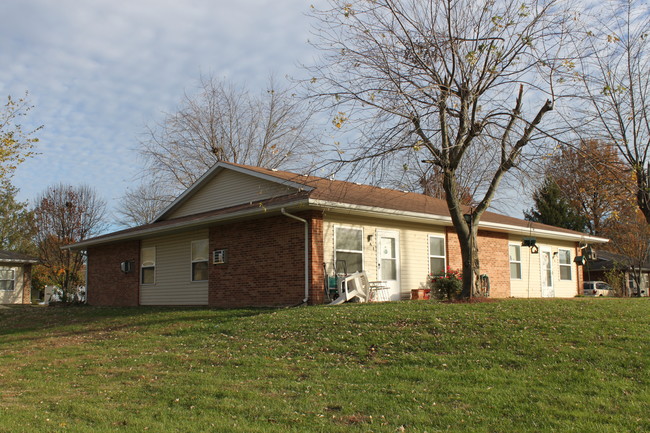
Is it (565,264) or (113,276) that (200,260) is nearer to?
(113,276)

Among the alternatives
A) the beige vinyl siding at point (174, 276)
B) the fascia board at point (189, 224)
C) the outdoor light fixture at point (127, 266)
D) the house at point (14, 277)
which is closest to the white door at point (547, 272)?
the fascia board at point (189, 224)

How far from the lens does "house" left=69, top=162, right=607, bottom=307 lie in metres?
14.0

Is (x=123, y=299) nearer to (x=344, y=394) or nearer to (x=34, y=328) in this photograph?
(x=34, y=328)

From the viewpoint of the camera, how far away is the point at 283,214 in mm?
13945

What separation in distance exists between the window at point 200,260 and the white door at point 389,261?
4973 millimetres

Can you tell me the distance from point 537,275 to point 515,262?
60.0 inches

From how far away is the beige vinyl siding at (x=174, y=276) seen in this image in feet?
55.7

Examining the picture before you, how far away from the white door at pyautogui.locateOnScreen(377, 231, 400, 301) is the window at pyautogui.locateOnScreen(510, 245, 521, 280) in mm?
5821

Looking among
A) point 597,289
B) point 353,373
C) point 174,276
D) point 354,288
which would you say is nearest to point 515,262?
point 354,288

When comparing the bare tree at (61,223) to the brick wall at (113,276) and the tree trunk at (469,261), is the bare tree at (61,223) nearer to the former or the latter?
the brick wall at (113,276)

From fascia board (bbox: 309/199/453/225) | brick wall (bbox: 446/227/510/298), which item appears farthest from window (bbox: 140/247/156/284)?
brick wall (bbox: 446/227/510/298)

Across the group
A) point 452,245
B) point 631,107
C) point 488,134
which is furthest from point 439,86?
point 452,245

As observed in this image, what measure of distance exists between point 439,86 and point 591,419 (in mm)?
7967

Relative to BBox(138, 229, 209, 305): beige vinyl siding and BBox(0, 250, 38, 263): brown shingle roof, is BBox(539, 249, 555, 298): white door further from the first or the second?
BBox(0, 250, 38, 263): brown shingle roof
